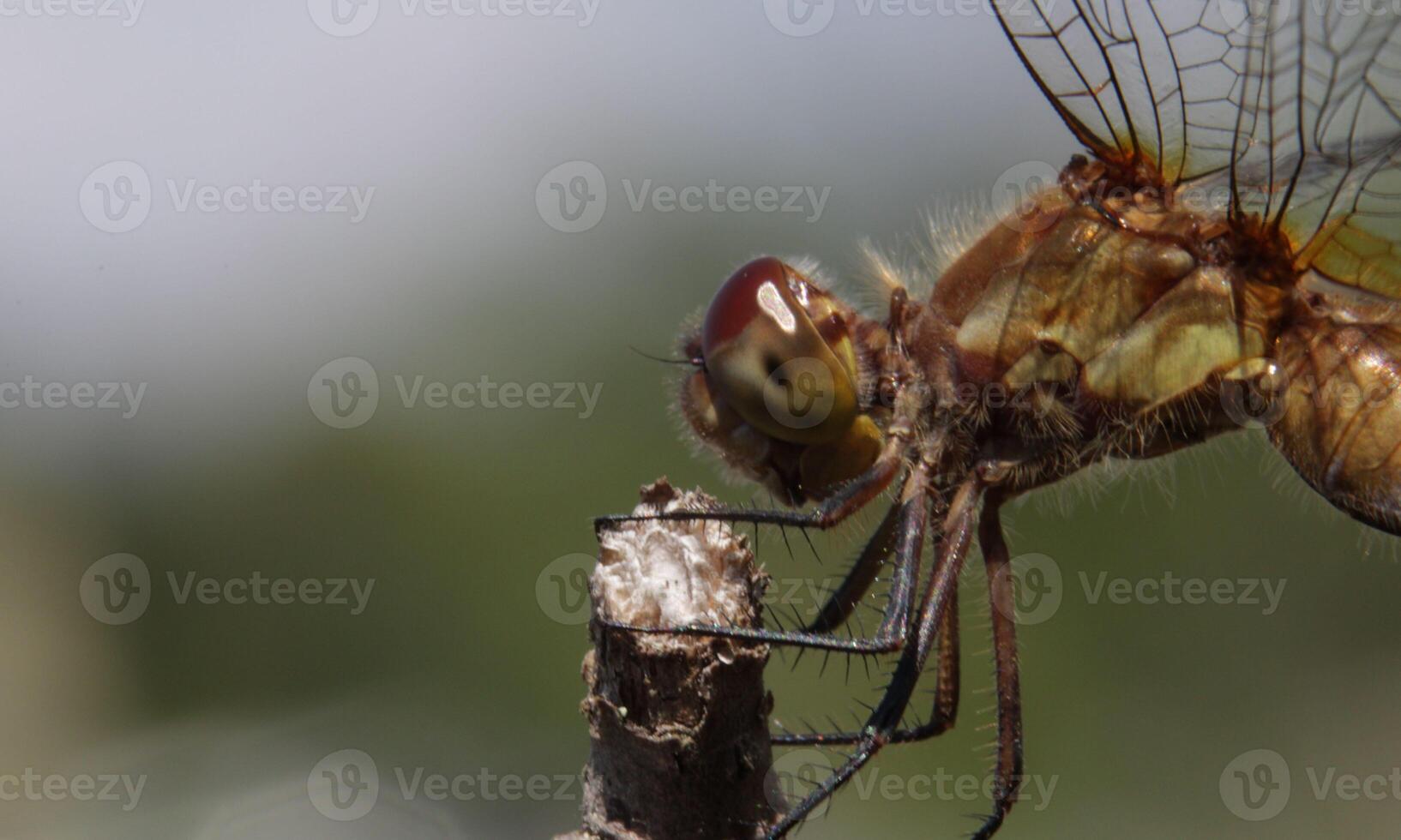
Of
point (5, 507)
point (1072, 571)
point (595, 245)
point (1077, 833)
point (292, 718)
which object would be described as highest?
point (595, 245)

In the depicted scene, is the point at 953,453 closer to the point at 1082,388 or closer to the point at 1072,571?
Result: the point at 1082,388

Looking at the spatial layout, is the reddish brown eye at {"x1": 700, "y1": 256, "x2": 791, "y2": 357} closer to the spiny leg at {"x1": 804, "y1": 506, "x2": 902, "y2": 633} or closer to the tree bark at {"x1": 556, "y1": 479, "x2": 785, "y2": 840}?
the spiny leg at {"x1": 804, "y1": 506, "x2": 902, "y2": 633}

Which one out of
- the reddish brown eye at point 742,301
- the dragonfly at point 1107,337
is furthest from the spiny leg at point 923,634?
the reddish brown eye at point 742,301

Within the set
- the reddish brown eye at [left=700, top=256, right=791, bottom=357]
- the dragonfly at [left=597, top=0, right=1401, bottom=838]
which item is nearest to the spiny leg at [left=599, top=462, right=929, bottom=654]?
the dragonfly at [left=597, top=0, right=1401, bottom=838]

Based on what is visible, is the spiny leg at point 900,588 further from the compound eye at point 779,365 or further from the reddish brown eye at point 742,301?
the reddish brown eye at point 742,301

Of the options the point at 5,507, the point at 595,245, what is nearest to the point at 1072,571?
the point at 595,245

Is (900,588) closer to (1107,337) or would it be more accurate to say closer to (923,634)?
(923,634)

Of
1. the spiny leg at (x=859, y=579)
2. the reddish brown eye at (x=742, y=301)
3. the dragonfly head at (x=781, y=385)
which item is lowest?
the spiny leg at (x=859, y=579)
